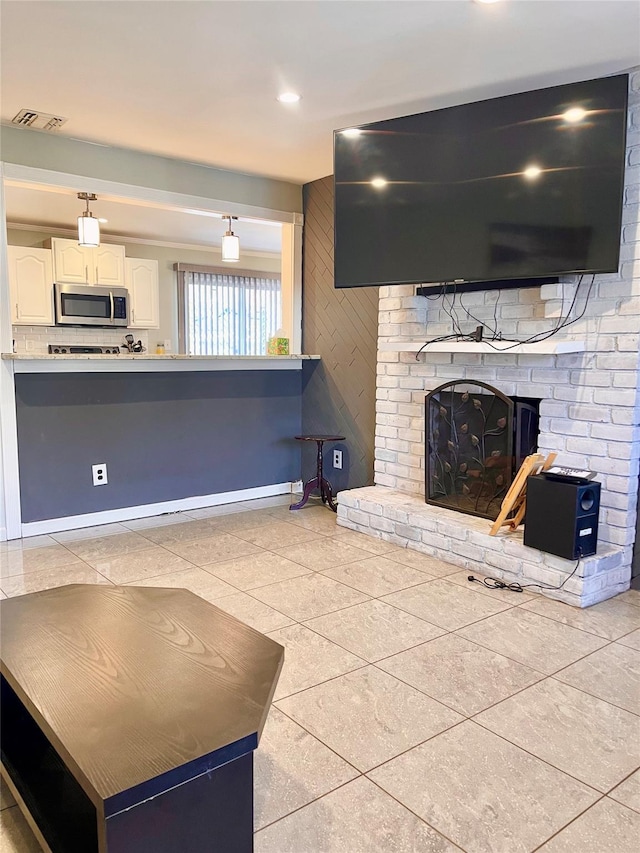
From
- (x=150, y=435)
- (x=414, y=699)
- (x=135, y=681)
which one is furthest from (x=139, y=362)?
(x=135, y=681)

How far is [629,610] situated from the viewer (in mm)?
2734

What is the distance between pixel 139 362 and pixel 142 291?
2.27 metres

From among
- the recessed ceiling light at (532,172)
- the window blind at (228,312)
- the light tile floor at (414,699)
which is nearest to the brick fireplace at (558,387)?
the light tile floor at (414,699)

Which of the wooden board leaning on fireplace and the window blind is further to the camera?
the window blind

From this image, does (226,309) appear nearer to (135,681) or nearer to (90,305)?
(90,305)

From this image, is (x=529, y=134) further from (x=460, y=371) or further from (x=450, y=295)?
(x=460, y=371)

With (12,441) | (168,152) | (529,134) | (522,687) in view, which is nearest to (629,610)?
(522,687)

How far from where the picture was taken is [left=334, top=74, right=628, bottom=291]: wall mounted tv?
267cm

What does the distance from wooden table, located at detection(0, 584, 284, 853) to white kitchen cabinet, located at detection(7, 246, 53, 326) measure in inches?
167

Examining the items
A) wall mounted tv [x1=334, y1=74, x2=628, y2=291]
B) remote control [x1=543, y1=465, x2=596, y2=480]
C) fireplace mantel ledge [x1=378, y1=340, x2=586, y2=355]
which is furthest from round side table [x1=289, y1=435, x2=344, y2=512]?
remote control [x1=543, y1=465, x2=596, y2=480]

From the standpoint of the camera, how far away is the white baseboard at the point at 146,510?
12.4 ft

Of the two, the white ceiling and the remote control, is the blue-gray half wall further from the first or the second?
the remote control

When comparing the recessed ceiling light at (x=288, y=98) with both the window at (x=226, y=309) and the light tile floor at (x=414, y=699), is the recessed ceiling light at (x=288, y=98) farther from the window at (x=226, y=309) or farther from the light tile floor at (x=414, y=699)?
the window at (x=226, y=309)

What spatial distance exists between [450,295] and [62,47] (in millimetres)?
2203
